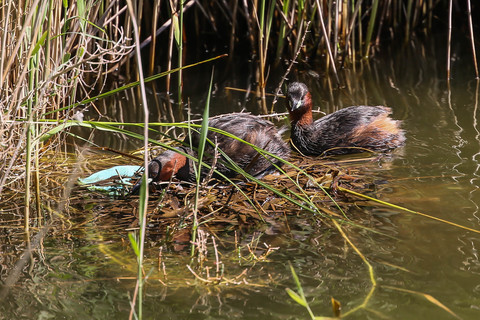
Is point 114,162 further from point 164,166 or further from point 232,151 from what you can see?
point 232,151

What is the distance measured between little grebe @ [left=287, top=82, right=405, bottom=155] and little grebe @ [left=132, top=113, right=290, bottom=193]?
0.56 m

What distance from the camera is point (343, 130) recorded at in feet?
16.5

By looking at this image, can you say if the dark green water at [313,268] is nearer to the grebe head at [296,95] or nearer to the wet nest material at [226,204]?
the wet nest material at [226,204]

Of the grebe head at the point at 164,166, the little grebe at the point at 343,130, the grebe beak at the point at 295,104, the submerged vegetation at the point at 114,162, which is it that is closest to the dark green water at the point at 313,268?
the submerged vegetation at the point at 114,162

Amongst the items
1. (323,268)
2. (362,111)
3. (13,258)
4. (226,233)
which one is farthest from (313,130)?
(13,258)

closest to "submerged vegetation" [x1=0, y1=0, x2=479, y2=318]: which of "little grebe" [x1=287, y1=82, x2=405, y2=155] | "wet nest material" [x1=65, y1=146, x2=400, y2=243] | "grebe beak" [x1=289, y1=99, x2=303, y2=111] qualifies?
"wet nest material" [x1=65, y1=146, x2=400, y2=243]

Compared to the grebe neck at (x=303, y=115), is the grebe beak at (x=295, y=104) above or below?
above

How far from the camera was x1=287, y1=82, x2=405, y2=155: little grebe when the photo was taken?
16.2 feet

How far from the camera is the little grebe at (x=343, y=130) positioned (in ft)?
16.2

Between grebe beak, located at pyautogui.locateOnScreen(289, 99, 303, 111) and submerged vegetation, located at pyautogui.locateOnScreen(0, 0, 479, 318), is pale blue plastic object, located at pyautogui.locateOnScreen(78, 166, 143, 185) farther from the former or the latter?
grebe beak, located at pyautogui.locateOnScreen(289, 99, 303, 111)

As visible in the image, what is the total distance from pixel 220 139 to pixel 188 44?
4.45 metres

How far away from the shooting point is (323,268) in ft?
10.0

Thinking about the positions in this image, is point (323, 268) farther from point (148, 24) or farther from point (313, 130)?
point (148, 24)

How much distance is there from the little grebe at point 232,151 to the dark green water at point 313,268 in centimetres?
49
